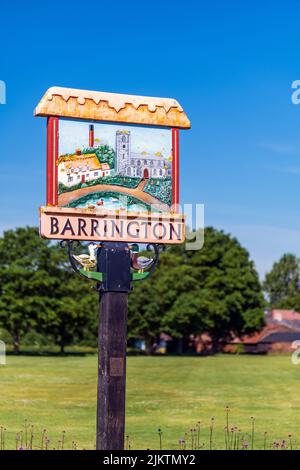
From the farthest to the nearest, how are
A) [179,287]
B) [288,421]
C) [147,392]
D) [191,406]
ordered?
[179,287] → [147,392] → [191,406] → [288,421]

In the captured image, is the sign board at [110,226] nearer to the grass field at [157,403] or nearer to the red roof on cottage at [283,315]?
the grass field at [157,403]

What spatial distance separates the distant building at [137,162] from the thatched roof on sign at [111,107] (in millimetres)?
405

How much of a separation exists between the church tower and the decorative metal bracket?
1.50 meters

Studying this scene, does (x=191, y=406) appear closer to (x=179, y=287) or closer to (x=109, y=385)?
(x=109, y=385)

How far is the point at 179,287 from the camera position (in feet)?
298

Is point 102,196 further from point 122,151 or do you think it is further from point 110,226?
point 122,151

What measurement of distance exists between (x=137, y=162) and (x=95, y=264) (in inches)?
83.9

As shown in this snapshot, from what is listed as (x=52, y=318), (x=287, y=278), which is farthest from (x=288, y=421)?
(x=287, y=278)

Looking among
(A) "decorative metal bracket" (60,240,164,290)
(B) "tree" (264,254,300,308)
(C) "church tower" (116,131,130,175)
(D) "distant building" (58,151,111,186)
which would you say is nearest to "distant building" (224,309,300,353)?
(B) "tree" (264,254,300,308)

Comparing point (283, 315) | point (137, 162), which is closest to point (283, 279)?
point (283, 315)

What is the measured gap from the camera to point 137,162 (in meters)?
15.8

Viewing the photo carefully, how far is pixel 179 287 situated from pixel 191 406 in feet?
194

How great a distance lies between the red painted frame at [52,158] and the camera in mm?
15195
